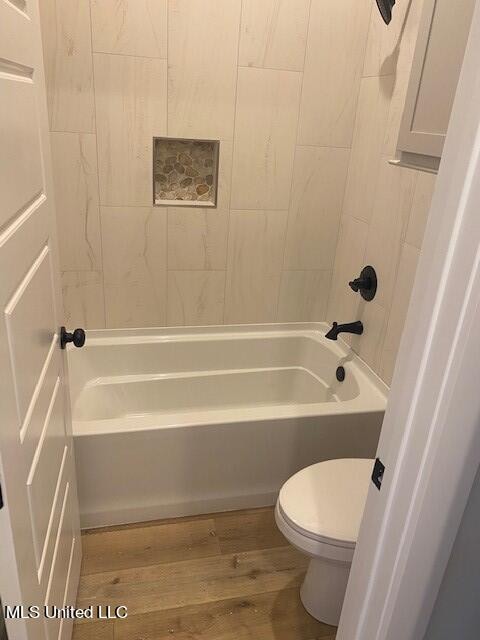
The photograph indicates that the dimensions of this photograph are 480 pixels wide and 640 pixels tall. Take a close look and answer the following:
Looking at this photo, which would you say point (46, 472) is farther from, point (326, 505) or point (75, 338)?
point (326, 505)

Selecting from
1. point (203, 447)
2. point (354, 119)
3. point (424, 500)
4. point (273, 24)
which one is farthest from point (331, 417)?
point (273, 24)

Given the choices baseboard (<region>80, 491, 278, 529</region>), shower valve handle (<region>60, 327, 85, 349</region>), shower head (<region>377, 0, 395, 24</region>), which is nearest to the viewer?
shower valve handle (<region>60, 327, 85, 349</region>)

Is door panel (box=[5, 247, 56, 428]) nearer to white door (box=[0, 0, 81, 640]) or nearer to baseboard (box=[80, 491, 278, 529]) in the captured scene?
white door (box=[0, 0, 81, 640])

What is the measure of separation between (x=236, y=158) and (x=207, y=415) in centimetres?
114

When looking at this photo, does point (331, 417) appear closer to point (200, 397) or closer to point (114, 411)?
point (200, 397)

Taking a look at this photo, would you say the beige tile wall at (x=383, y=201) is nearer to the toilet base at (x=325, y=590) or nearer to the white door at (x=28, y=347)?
the toilet base at (x=325, y=590)

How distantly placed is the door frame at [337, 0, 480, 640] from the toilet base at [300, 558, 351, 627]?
68 cm

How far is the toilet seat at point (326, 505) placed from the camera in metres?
1.35

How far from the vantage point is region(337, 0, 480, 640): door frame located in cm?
58

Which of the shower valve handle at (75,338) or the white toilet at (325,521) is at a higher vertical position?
the shower valve handle at (75,338)

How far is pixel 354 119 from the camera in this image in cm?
217

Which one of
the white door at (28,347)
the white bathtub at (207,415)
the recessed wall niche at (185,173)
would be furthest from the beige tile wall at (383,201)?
the white door at (28,347)

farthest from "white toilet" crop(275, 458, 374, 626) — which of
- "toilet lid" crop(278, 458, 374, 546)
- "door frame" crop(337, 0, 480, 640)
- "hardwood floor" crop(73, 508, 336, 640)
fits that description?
"door frame" crop(337, 0, 480, 640)

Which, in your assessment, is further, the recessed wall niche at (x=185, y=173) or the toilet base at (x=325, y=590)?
the recessed wall niche at (x=185, y=173)
